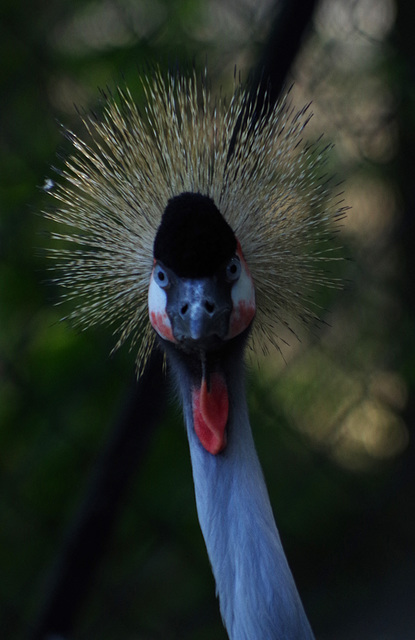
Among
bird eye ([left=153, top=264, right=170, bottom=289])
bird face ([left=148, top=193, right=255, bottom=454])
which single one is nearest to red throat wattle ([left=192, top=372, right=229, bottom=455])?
bird face ([left=148, top=193, right=255, bottom=454])

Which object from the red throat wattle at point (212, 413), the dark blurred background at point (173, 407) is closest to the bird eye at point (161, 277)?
the red throat wattle at point (212, 413)

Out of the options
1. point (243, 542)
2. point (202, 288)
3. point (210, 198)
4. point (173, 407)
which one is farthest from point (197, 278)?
point (173, 407)

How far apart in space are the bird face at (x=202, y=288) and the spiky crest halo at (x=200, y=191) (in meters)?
0.11

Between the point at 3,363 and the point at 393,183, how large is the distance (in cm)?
89

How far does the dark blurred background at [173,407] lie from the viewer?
138 cm

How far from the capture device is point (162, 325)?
84cm

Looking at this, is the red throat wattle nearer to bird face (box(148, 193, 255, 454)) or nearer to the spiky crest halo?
bird face (box(148, 193, 255, 454))

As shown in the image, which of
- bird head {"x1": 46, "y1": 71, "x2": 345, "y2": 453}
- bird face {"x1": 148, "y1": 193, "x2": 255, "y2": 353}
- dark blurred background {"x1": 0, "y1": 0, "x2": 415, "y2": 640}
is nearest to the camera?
bird face {"x1": 148, "y1": 193, "x2": 255, "y2": 353}

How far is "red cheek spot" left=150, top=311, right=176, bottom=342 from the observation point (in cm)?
83

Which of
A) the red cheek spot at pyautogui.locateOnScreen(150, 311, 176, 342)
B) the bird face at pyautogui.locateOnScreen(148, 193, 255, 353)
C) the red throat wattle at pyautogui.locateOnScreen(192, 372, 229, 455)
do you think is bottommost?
the red throat wattle at pyautogui.locateOnScreen(192, 372, 229, 455)

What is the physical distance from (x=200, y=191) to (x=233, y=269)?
153mm

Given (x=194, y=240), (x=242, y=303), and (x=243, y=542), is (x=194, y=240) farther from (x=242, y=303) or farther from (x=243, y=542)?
(x=243, y=542)

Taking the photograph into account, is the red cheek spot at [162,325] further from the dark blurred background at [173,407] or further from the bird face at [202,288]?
the dark blurred background at [173,407]

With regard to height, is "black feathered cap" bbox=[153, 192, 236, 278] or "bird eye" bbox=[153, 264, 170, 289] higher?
"black feathered cap" bbox=[153, 192, 236, 278]
